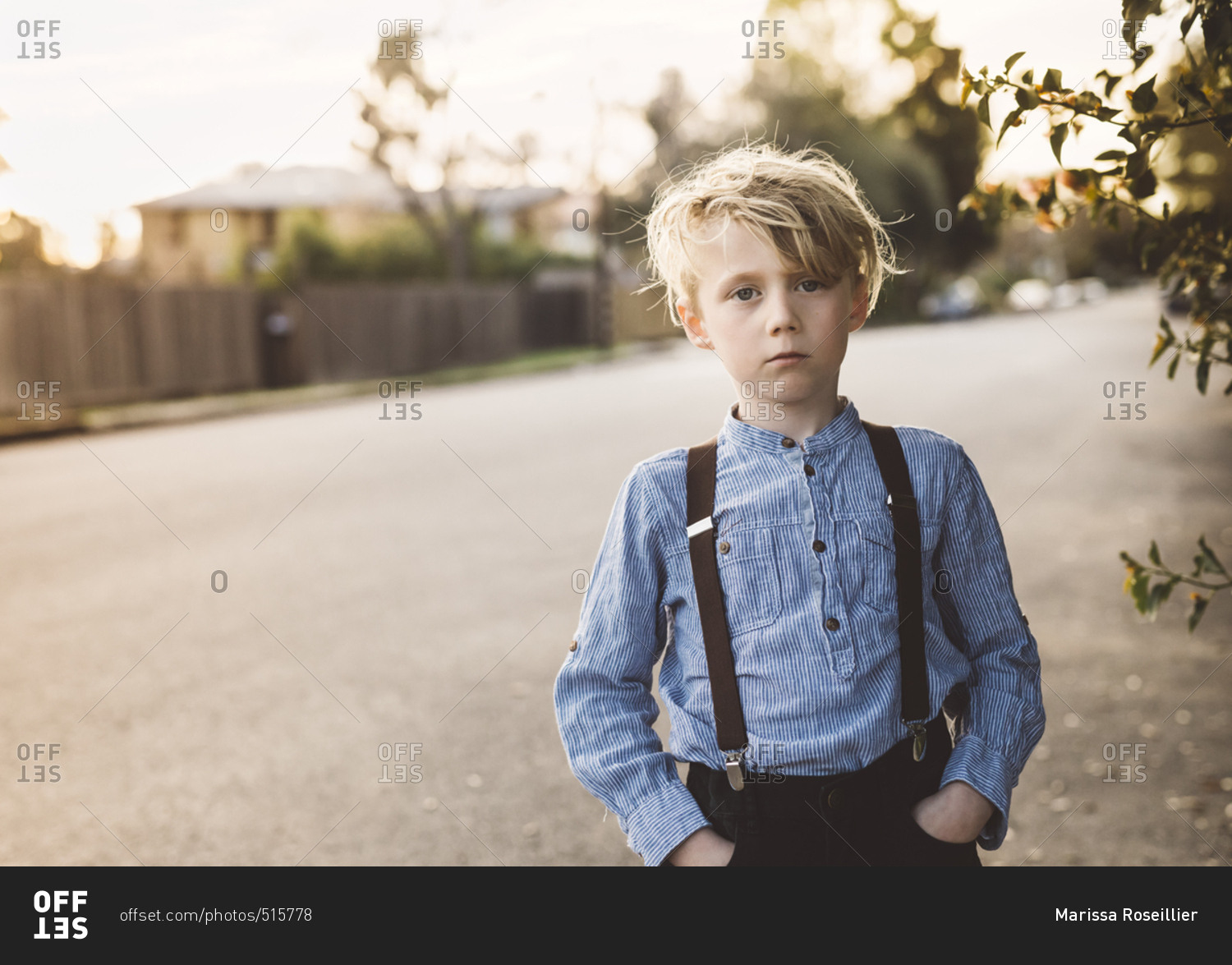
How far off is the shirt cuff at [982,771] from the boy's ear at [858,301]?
0.68 metres

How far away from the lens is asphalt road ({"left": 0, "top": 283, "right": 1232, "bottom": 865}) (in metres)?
3.51

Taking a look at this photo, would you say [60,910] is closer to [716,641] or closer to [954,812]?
[716,641]

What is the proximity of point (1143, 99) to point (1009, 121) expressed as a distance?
225 millimetres

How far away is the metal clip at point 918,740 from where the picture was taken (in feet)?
5.46

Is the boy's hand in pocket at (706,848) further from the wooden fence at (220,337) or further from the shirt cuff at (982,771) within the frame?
the wooden fence at (220,337)

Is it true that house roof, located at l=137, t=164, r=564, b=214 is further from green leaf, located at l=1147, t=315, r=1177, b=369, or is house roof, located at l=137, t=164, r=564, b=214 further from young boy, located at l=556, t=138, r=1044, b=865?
young boy, located at l=556, t=138, r=1044, b=865

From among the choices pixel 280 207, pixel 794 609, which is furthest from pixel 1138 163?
pixel 280 207

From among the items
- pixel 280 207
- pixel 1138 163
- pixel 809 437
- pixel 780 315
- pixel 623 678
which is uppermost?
pixel 280 207

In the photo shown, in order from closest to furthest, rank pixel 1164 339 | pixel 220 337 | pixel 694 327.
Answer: pixel 694 327 → pixel 1164 339 → pixel 220 337

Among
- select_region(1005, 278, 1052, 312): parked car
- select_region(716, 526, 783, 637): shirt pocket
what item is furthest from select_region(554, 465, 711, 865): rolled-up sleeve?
select_region(1005, 278, 1052, 312): parked car

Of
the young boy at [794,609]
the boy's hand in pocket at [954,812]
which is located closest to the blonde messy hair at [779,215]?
the young boy at [794,609]

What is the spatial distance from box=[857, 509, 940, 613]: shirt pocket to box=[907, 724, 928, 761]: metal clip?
182 millimetres

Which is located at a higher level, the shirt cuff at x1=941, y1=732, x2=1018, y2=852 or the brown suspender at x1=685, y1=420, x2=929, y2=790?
the brown suspender at x1=685, y1=420, x2=929, y2=790

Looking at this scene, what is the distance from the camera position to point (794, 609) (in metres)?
1.65
